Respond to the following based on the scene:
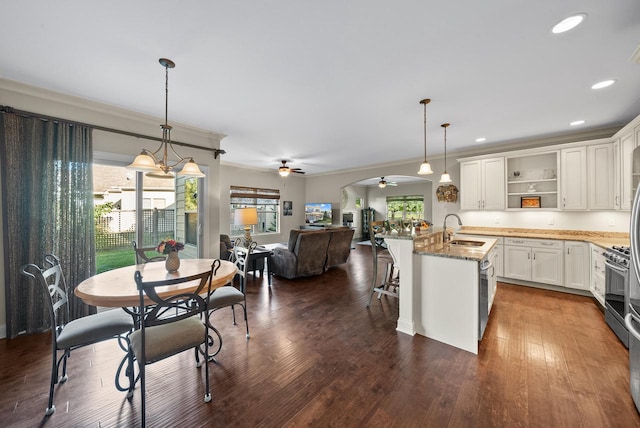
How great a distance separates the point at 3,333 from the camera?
101 inches

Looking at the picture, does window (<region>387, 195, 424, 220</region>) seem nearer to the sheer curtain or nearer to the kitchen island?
the kitchen island

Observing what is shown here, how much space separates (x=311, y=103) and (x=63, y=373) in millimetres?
3481

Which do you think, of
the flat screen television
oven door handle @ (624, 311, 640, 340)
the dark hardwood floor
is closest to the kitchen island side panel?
the dark hardwood floor

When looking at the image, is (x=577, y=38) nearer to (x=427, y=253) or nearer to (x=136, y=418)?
(x=427, y=253)

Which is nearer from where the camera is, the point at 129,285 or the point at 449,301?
the point at 129,285

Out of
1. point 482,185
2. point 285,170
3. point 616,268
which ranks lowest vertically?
point 616,268

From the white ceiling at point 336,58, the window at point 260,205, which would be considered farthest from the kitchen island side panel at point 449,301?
the window at point 260,205

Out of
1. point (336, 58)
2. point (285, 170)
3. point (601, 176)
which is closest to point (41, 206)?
point (336, 58)

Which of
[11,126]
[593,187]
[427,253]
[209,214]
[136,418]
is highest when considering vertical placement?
[11,126]

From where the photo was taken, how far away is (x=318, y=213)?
8.31 meters

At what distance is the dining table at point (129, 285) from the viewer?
1.69 metres

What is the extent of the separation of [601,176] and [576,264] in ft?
4.71

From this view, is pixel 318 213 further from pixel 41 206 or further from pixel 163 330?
pixel 163 330

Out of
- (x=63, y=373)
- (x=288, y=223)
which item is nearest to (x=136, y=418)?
(x=63, y=373)
